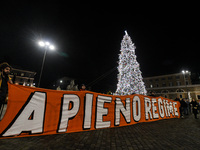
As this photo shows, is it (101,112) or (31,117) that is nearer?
(31,117)

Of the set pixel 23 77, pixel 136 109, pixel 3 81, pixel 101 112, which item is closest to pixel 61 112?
pixel 101 112

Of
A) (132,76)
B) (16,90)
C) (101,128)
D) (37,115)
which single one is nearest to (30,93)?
(16,90)

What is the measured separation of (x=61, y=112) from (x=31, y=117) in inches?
37.3

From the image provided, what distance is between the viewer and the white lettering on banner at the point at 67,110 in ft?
12.2

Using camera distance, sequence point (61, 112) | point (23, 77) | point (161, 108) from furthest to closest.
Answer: point (23, 77), point (161, 108), point (61, 112)

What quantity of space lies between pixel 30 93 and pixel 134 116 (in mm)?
5370

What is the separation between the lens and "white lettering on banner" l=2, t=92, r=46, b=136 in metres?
2.95

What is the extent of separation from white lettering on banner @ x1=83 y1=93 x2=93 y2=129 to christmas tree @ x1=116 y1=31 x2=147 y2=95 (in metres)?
9.98

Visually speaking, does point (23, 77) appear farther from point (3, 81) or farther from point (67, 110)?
point (67, 110)

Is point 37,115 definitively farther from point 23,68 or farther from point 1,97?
point 23,68

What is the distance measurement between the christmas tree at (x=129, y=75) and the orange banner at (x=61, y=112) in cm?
771

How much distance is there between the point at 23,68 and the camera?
55656mm

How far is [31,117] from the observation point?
10.7ft

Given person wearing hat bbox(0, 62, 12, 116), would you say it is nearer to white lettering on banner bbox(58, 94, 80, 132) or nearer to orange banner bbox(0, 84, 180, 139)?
orange banner bbox(0, 84, 180, 139)
